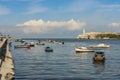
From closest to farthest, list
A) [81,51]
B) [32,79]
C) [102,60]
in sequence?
[32,79] < [102,60] < [81,51]

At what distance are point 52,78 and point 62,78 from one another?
1.39 m

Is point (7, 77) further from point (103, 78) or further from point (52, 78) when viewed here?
point (103, 78)

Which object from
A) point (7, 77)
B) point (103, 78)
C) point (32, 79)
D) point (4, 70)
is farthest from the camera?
point (103, 78)

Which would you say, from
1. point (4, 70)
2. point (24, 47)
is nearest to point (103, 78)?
point (4, 70)

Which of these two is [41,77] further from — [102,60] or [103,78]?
[102,60]

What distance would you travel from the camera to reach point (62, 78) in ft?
158

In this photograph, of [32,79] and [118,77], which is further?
A: [118,77]

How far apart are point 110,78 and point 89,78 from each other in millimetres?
2994

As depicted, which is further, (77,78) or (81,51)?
(81,51)

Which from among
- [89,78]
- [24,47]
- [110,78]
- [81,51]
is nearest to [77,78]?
[89,78]

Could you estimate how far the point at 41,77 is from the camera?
48.7 m

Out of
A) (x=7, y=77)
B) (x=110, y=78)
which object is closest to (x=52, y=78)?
(x=110, y=78)

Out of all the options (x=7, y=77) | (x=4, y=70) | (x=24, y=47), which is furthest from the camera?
(x=24, y=47)

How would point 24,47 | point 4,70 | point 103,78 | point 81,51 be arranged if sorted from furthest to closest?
point 24,47 < point 81,51 < point 103,78 < point 4,70
